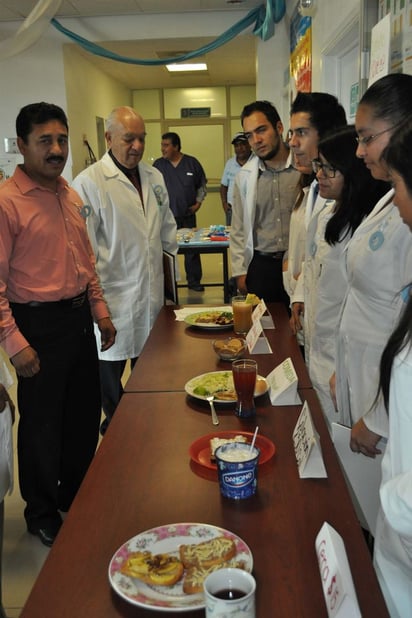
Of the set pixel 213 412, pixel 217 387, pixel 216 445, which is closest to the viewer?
pixel 216 445

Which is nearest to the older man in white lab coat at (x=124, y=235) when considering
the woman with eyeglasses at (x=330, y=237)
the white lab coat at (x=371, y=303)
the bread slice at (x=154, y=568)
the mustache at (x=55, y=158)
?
the mustache at (x=55, y=158)

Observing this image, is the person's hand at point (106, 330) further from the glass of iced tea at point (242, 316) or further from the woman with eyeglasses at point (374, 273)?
the woman with eyeglasses at point (374, 273)

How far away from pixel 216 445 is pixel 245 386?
0.24m

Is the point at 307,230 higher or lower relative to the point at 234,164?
lower

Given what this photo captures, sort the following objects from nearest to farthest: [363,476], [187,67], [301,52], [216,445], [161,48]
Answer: [216,445], [363,476], [301,52], [161,48], [187,67]

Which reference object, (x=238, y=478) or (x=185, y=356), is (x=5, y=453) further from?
(x=238, y=478)

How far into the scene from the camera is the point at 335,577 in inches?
30.8

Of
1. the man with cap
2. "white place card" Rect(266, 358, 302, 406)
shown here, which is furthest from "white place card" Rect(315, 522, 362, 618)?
the man with cap

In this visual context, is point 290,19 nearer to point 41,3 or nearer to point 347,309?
point 41,3

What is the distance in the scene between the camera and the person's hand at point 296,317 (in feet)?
7.75

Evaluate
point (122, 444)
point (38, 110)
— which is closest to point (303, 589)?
point (122, 444)

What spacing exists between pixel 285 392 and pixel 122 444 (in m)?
0.48

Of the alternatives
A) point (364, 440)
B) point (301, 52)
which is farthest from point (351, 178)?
point (301, 52)

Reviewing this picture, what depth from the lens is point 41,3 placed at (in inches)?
190
